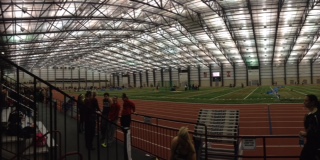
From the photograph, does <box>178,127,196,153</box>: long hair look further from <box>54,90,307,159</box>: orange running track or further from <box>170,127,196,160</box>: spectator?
<box>54,90,307,159</box>: orange running track

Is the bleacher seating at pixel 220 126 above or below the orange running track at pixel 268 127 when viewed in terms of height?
above

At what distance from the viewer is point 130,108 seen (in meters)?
8.91

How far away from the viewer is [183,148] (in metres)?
4.93

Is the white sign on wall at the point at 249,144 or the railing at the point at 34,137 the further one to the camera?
the white sign on wall at the point at 249,144

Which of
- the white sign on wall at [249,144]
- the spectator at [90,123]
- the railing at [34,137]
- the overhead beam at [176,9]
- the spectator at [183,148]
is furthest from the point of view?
the overhead beam at [176,9]

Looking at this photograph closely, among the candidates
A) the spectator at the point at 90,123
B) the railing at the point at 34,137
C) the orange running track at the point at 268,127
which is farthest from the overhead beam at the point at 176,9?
the railing at the point at 34,137

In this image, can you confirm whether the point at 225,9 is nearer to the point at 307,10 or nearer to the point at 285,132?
the point at 307,10

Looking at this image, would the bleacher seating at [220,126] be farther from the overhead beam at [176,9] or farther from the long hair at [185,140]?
the overhead beam at [176,9]

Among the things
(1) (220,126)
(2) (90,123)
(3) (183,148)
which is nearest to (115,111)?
(2) (90,123)

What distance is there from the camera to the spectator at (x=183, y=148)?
4883 millimetres

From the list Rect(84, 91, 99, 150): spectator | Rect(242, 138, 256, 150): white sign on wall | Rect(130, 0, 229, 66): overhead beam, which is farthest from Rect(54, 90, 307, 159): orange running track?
Rect(130, 0, 229, 66): overhead beam

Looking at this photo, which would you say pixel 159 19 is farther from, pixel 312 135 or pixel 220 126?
pixel 312 135

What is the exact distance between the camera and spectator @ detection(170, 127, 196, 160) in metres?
4.88

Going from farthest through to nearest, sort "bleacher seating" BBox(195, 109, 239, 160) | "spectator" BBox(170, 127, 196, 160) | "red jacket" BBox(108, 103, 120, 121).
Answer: "red jacket" BBox(108, 103, 120, 121) → "bleacher seating" BBox(195, 109, 239, 160) → "spectator" BBox(170, 127, 196, 160)
